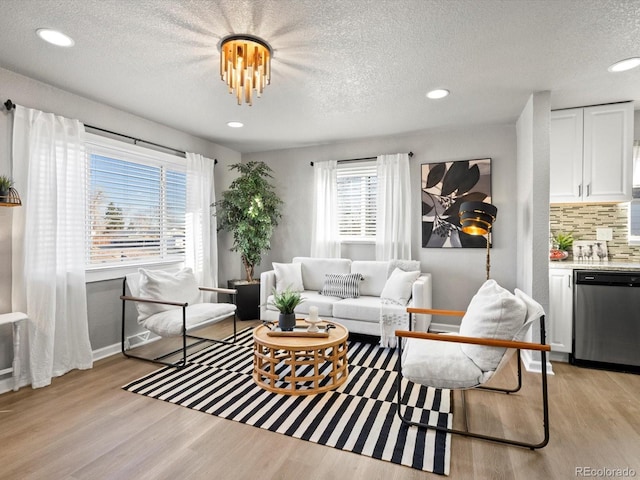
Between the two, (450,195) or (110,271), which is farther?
(450,195)

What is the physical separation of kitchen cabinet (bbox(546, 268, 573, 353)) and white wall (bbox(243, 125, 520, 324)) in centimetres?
74

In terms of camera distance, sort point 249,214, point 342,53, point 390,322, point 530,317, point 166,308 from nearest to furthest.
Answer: point 530,317 < point 342,53 < point 166,308 < point 390,322 < point 249,214

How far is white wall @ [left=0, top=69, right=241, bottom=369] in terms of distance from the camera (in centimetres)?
272

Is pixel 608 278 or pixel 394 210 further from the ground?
pixel 394 210

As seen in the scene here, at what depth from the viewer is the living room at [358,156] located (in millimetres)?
2715

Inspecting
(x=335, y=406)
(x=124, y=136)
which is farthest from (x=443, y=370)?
(x=124, y=136)

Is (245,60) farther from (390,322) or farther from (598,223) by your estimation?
(598,223)

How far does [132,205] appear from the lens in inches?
149

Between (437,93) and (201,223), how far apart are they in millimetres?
3236

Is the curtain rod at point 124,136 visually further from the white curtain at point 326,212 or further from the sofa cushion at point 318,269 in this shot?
the sofa cushion at point 318,269

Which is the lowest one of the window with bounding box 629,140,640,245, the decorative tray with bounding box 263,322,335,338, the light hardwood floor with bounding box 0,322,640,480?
the light hardwood floor with bounding box 0,322,640,480

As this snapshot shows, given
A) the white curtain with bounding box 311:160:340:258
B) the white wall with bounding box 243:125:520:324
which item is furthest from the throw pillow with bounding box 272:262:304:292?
the white wall with bounding box 243:125:520:324

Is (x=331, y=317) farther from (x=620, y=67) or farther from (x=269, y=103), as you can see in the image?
(x=620, y=67)

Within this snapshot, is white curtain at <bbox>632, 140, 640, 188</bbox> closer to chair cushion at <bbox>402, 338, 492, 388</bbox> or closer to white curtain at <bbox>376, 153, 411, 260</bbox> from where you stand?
white curtain at <bbox>376, 153, 411, 260</bbox>
